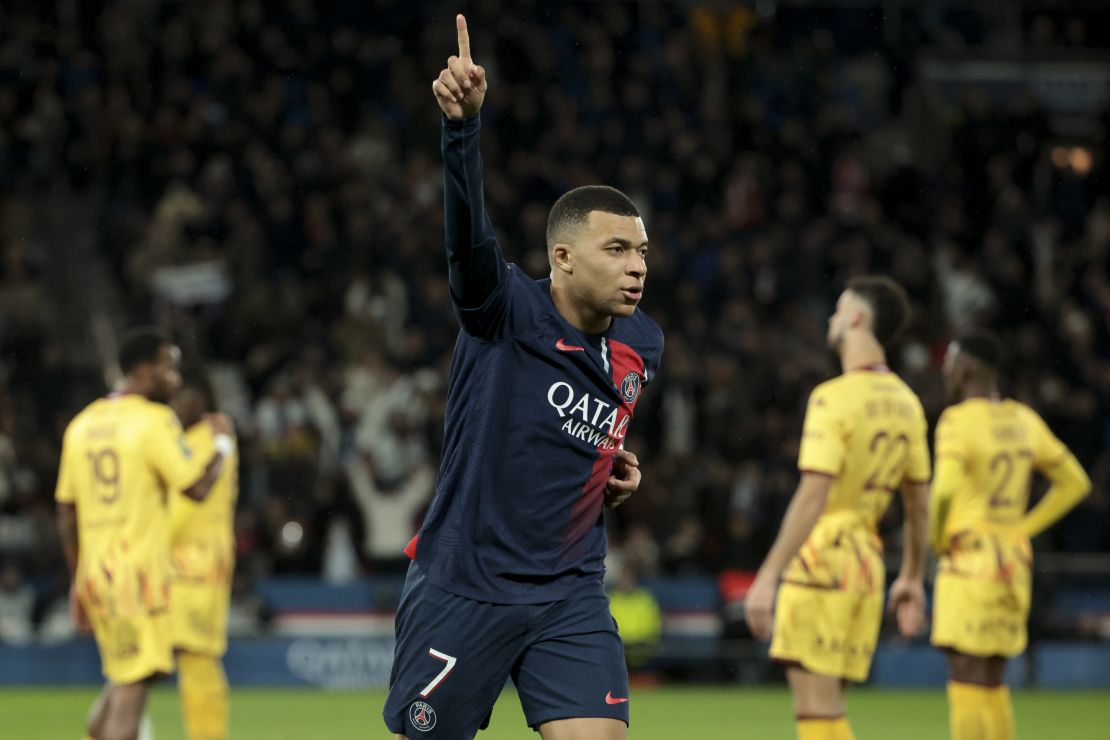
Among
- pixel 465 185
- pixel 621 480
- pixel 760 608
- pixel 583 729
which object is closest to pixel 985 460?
pixel 760 608

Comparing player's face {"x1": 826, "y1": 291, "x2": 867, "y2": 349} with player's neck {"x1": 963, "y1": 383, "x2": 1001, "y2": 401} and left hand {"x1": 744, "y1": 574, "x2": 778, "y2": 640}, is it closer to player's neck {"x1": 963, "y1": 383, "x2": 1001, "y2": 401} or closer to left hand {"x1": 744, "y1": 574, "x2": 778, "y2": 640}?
player's neck {"x1": 963, "y1": 383, "x2": 1001, "y2": 401}

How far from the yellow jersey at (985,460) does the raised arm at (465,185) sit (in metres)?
4.11

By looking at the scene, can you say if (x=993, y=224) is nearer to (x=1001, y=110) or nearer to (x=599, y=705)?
(x=1001, y=110)

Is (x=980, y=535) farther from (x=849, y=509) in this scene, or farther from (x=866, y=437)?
(x=866, y=437)

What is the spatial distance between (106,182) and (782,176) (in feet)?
26.3

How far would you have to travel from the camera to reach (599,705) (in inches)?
201

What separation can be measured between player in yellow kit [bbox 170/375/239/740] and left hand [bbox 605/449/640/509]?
12.6ft

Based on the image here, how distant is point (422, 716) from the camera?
5156mm

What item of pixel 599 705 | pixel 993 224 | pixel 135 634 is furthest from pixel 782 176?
pixel 599 705

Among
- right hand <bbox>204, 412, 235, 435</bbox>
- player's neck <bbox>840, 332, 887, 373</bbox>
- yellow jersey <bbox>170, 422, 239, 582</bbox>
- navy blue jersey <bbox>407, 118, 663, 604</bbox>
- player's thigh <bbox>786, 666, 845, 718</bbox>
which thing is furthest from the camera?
yellow jersey <bbox>170, 422, 239, 582</bbox>

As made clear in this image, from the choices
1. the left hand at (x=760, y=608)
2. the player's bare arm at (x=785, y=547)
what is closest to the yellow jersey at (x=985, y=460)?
the player's bare arm at (x=785, y=547)

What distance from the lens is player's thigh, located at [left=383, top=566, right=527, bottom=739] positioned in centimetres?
516

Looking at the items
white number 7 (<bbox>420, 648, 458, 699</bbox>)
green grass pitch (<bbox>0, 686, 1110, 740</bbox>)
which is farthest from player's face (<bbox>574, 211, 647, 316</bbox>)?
green grass pitch (<bbox>0, 686, 1110, 740</bbox>)

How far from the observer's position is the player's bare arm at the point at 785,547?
6461 mm
